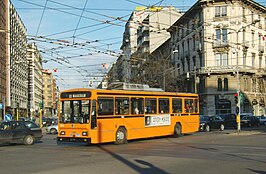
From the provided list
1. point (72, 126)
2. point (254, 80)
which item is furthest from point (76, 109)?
point (254, 80)

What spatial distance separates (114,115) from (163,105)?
4.43 m

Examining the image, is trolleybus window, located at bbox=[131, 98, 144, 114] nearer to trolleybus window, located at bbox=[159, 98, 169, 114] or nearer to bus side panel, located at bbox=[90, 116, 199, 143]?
bus side panel, located at bbox=[90, 116, 199, 143]

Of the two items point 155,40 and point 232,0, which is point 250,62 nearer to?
point 232,0

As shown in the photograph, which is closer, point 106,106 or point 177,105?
point 106,106

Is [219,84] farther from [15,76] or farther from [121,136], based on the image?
[15,76]

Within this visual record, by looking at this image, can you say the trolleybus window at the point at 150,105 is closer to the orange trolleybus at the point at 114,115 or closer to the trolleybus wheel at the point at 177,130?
the orange trolleybus at the point at 114,115

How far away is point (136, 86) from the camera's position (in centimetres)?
2145

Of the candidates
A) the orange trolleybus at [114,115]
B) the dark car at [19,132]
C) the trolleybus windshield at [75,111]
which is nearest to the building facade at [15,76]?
the dark car at [19,132]

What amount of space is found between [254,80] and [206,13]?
41.0 ft

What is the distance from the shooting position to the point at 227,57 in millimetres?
54031

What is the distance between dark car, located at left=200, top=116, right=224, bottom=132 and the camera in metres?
31.8

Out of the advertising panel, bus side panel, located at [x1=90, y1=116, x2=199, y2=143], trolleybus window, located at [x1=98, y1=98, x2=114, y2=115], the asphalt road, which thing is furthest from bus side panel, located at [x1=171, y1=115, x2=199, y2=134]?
the asphalt road

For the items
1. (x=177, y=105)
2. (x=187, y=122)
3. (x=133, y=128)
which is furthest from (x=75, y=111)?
(x=187, y=122)

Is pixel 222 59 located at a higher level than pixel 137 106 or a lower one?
higher
